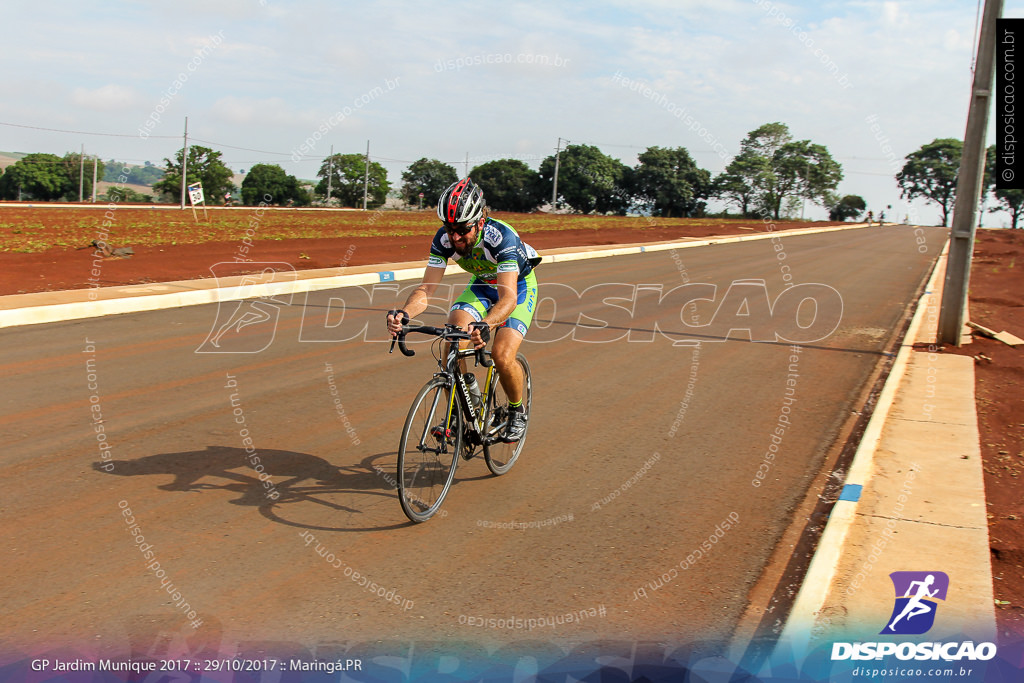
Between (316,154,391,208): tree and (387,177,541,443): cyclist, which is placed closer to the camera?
(387,177,541,443): cyclist

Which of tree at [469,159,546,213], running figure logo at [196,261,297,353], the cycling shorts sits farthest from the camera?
tree at [469,159,546,213]

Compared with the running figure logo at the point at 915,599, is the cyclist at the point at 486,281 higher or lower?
higher

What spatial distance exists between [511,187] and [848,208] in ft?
132

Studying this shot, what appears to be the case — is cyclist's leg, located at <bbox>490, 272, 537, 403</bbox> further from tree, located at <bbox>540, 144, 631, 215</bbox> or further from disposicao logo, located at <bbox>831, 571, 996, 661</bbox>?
tree, located at <bbox>540, 144, 631, 215</bbox>

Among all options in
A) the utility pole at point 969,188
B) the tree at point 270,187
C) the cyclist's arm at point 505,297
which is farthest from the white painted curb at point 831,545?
the tree at point 270,187

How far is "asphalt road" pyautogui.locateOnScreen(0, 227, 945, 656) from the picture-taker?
3.81 metres

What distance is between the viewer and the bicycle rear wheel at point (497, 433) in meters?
5.70

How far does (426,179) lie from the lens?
6919 cm

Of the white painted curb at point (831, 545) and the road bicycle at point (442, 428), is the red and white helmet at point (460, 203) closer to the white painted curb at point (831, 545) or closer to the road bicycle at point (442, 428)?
the road bicycle at point (442, 428)

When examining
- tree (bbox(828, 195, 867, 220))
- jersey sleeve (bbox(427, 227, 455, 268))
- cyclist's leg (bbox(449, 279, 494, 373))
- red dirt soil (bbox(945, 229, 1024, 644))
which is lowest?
red dirt soil (bbox(945, 229, 1024, 644))

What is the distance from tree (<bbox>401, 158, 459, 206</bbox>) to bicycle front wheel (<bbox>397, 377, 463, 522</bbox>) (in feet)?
198

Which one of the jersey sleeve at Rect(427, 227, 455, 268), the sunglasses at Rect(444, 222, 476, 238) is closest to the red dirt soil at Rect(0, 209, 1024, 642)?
the sunglasses at Rect(444, 222, 476, 238)

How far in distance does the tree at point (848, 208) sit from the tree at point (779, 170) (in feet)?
99.8

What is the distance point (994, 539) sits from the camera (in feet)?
16.3
